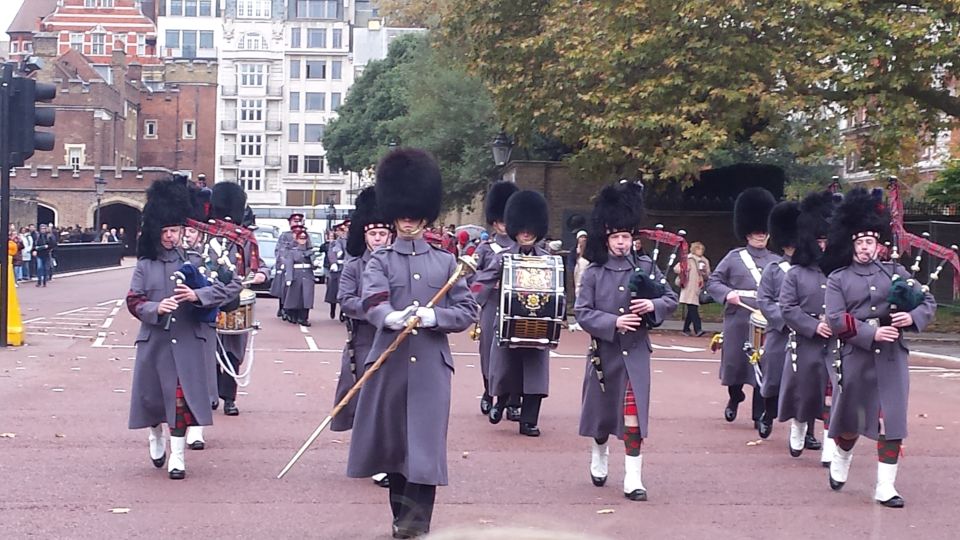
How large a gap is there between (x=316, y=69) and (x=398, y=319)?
106m

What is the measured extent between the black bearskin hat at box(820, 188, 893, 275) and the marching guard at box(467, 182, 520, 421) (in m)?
3.52

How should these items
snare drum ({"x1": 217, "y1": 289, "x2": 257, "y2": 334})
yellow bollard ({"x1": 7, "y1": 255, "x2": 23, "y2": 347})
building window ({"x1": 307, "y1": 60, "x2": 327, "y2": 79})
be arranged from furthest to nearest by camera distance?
building window ({"x1": 307, "y1": 60, "x2": 327, "y2": 79}) → yellow bollard ({"x1": 7, "y1": 255, "x2": 23, "y2": 347}) → snare drum ({"x1": 217, "y1": 289, "x2": 257, "y2": 334})

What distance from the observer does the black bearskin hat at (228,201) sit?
13.2m

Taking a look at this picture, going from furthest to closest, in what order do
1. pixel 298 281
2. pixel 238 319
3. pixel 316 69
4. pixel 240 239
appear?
pixel 316 69 → pixel 298 281 → pixel 238 319 → pixel 240 239

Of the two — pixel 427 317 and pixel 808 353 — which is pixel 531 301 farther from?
pixel 427 317

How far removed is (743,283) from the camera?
11.9 m

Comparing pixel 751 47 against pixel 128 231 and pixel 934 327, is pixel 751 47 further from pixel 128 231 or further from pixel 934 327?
pixel 128 231

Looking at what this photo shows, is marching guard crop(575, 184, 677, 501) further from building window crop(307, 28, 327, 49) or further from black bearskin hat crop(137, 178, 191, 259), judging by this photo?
building window crop(307, 28, 327, 49)

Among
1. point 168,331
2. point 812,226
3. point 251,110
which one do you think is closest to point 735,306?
point 812,226

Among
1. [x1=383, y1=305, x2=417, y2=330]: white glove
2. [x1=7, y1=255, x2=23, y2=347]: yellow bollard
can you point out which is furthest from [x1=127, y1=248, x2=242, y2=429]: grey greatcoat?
[x1=7, y1=255, x2=23, y2=347]: yellow bollard

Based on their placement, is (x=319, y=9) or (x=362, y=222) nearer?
(x=362, y=222)

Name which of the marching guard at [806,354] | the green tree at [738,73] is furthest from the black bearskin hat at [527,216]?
the green tree at [738,73]

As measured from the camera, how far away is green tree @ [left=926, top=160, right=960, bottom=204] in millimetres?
33681

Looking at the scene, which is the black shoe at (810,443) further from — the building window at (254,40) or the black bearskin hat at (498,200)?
the building window at (254,40)
